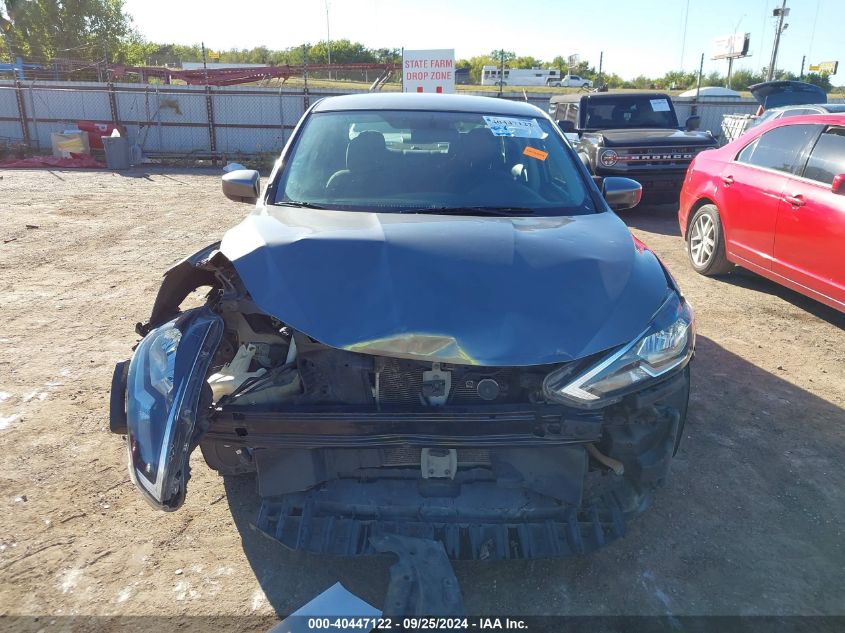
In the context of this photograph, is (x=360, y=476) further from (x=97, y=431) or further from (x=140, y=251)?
(x=140, y=251)

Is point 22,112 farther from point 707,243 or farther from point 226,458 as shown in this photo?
point 226,458

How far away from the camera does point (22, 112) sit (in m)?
17.3

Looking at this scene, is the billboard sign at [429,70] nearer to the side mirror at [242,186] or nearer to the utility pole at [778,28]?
the side mirror at [242,186]

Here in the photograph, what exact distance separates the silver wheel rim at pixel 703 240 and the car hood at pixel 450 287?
168 inches

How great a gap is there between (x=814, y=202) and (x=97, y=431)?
539 cm

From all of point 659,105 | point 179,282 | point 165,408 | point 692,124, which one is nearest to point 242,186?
point 179,282

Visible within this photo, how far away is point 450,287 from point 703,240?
5323 mm

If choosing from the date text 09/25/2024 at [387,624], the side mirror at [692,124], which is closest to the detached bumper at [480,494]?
the date text 09/25/2024 at [387,624]

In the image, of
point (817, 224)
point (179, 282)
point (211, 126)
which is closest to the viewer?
point (179, 282)

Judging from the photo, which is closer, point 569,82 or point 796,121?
point 796,121

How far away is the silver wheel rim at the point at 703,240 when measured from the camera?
21.1 ft

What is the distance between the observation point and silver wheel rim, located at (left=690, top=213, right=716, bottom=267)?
6426 mm

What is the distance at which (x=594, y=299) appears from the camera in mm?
2264

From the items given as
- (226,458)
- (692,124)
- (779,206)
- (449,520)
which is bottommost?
(449,520)
